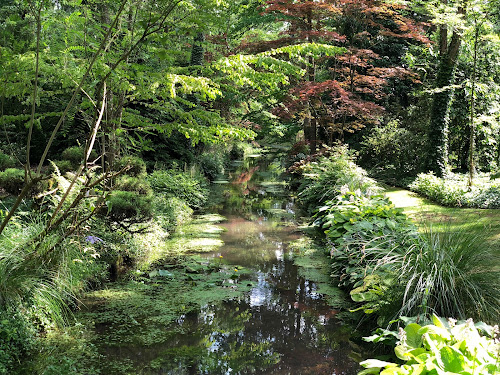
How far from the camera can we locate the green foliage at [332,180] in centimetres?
887

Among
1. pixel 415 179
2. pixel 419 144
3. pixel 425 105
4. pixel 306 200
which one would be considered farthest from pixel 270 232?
pixel 425 105

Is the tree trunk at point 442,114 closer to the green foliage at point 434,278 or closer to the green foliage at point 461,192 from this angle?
the green foliage at point 461,192

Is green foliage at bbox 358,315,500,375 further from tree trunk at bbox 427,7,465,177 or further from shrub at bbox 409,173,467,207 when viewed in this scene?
tree trunk at bbox 427,7,465,177

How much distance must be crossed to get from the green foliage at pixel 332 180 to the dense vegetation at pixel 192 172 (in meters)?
0.08

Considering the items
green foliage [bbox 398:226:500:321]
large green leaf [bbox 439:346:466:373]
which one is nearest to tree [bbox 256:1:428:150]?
green foliage [bbox 398:226:500:321]

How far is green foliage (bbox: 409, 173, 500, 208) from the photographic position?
8.33 metres

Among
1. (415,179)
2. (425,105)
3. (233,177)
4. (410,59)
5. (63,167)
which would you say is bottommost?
(233,177)

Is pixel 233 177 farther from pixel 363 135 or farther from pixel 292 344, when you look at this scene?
pixel 292 344

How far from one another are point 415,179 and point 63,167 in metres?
9.23

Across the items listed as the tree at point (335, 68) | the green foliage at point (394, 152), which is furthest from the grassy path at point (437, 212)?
the tree at point (335, 68)

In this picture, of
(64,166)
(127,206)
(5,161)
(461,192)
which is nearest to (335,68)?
(461,192)

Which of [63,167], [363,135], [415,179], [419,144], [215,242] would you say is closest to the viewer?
[63,167]

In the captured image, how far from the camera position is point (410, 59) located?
14.1 metres

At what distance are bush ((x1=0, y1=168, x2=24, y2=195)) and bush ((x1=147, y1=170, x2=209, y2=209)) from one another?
3.95 m
